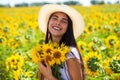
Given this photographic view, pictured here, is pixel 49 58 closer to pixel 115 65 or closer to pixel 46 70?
pixel 46 70

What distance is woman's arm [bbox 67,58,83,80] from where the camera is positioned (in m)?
3.71

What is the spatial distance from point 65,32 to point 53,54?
0.29m

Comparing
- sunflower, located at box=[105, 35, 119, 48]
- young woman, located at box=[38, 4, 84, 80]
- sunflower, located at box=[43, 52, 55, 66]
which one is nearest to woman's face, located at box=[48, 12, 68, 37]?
young woman, located at box=[38, 4, 84, 80]

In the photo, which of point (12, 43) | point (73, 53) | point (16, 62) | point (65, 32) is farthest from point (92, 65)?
point (12, 43)

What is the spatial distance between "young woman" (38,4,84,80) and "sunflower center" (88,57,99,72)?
696mm

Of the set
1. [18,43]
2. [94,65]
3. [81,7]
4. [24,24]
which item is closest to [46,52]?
[94,65]

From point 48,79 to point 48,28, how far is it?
18.7 inches

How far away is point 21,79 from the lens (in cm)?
490

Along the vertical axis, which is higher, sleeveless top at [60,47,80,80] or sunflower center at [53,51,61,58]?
sunflower center at [53,51,61,58]

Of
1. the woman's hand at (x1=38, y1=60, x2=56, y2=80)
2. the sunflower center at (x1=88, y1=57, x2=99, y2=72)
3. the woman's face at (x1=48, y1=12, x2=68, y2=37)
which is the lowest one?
the sunflower center at (x1=88, y1=57, x2=99, y2=72)

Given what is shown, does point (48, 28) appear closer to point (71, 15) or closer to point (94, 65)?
point (71, 15)

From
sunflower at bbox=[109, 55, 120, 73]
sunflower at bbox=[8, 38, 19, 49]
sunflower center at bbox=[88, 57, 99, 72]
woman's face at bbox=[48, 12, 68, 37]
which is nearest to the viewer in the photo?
woman's face at bbox=[48, 12, 68, 37]

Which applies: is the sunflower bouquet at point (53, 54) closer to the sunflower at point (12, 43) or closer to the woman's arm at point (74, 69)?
the woman's arm at point (74, 69)

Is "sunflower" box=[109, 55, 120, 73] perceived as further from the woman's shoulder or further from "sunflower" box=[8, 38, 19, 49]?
"sunflower" box=[8, 38, 19, 49]
